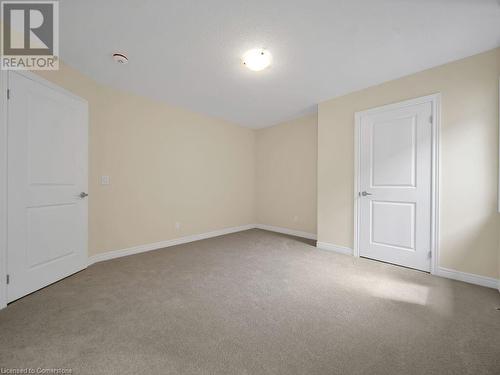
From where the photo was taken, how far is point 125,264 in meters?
2.91

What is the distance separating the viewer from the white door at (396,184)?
265 centimetres

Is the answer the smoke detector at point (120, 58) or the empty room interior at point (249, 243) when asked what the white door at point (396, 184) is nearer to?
the empty room interior at point (249, 243)

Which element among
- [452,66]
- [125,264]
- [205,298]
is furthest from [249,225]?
[452,66]

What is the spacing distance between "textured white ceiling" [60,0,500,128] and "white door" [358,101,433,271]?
64 centimetres

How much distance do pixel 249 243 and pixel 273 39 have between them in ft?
10.6

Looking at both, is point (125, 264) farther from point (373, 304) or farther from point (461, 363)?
point (461, 363)

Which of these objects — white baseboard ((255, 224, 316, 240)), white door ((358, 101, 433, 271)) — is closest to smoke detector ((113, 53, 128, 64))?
white door ((358, 101, 433, 271))

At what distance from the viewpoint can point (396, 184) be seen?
9.38ft

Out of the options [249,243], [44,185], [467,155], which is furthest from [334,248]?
[44,185]

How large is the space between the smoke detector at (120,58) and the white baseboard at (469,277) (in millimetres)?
4553

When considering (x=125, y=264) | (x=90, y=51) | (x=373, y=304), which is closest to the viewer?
(x=373, y=304)

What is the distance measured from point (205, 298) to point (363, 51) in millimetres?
3121
